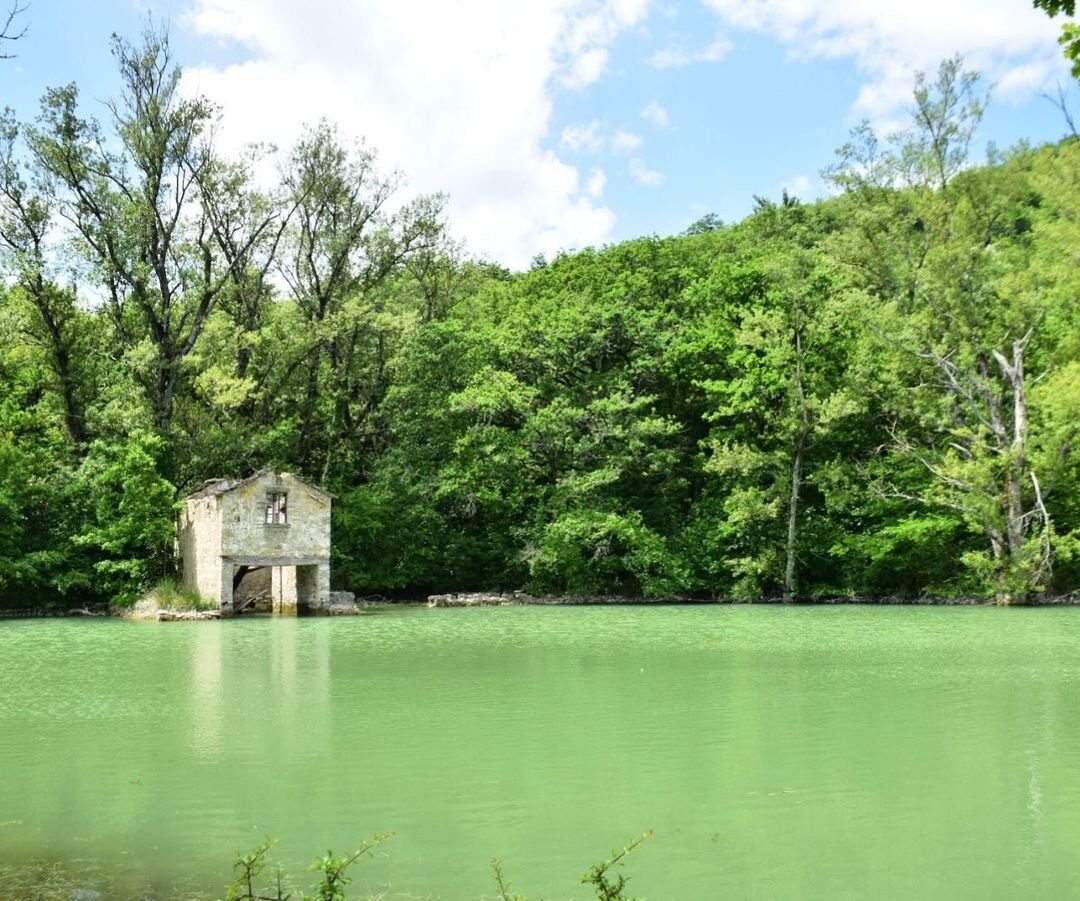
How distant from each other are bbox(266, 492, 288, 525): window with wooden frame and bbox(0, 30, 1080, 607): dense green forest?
3.38m

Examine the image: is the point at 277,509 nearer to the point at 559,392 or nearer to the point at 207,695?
the point at 559,392

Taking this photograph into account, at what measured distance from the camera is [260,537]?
31.1 metres

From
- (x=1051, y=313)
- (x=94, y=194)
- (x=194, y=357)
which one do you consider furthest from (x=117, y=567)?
(x=1051, y=313)

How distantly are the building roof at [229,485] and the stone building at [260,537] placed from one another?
3 centimetres

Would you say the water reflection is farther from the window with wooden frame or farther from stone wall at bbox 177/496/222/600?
the window with wooden frame

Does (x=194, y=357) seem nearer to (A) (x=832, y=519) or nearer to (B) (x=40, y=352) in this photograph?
(B) (x=40, y=352)

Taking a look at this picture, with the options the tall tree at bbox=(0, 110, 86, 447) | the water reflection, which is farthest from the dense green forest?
the water reflection

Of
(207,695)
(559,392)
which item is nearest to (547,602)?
(559,392)

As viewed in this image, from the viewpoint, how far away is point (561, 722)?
11.5 meters

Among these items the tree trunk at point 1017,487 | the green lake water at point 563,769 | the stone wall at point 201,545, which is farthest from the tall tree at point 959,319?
the stone wall at point 201,545

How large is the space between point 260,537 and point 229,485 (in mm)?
1927

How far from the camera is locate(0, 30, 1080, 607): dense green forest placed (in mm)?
33531

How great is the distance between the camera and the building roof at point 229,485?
101 feet

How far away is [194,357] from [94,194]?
20.0 ft
